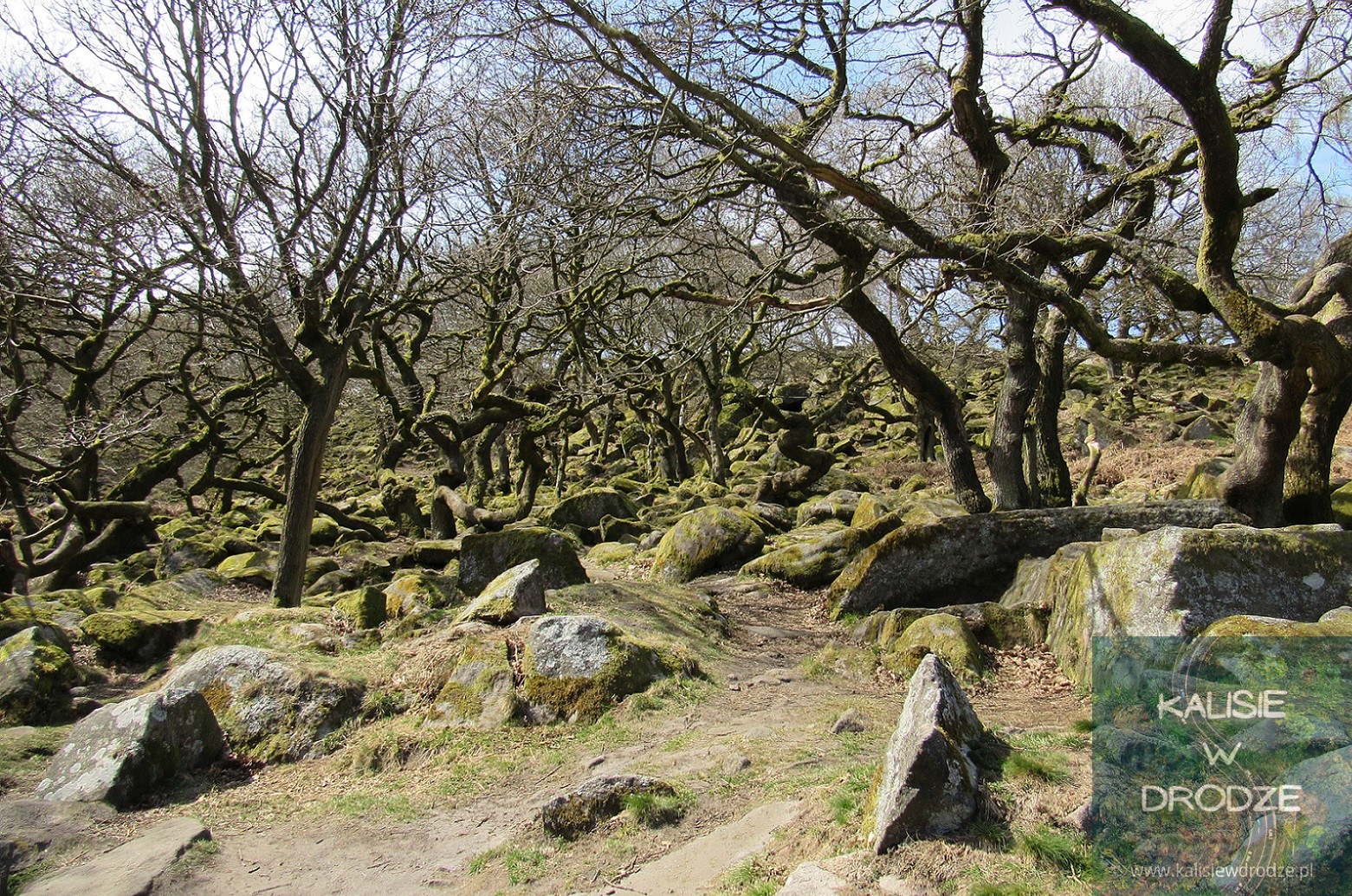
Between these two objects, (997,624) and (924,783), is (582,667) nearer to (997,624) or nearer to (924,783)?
(997,624)

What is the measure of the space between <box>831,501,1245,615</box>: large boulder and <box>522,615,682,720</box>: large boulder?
8.98 ft

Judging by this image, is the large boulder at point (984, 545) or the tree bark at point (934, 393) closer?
the large boulder at point (984, 545)

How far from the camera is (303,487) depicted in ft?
31.0

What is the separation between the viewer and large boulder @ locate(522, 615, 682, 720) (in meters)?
6.21

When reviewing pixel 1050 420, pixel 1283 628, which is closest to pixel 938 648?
pixel 1283 628

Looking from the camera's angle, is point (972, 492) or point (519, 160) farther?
point (972, 492)

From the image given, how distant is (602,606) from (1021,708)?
3904mm

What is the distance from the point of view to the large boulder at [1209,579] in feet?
17.4

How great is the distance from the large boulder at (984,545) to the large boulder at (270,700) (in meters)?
4.87

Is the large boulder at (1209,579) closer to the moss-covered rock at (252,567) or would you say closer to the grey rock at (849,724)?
the grey rock at (849,724)

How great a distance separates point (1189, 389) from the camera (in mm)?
24922

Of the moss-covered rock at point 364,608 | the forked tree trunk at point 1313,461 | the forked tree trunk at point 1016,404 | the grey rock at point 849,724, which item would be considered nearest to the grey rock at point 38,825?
the moss-covered rock at point 364,608

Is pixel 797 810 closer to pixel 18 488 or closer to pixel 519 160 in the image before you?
pixel 519 160

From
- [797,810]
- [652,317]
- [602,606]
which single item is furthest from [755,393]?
[797,810]
